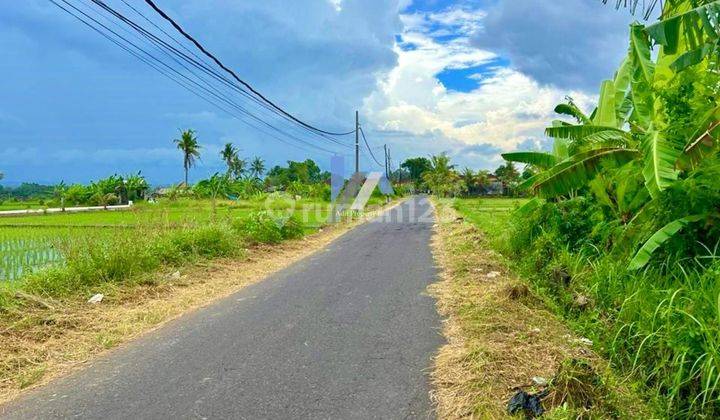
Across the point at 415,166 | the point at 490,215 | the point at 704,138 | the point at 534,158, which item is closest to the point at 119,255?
the point at 534,158

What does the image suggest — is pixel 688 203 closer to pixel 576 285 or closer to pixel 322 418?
pixel 576 285

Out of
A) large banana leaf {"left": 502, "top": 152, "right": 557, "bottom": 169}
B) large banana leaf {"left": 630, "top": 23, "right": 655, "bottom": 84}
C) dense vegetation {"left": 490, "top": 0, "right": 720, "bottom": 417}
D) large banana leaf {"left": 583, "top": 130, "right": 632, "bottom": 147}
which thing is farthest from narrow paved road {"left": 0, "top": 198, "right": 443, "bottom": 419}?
large banana leaf {"left": 630, "top": 23, "right": 655, "bottom": 84}

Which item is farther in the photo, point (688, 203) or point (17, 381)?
point (688, 203)

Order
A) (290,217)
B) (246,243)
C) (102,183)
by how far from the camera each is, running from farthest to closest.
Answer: (102,183) < (290,217) < (246,243)

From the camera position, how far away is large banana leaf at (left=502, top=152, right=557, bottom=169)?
9.27m

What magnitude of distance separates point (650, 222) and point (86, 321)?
24.2ft

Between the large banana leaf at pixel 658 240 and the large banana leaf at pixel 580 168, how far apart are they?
2406mm

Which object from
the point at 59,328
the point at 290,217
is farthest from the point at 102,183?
the point at 59,328

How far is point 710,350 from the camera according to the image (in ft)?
10.8

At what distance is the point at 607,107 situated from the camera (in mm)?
9664

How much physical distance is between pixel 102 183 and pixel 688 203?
176ft

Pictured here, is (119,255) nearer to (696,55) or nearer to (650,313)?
(650,313)

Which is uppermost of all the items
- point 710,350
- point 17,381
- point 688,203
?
point 688,203

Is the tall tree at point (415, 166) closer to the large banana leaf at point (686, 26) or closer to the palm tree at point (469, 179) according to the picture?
the palm tree at point (469, 179)
